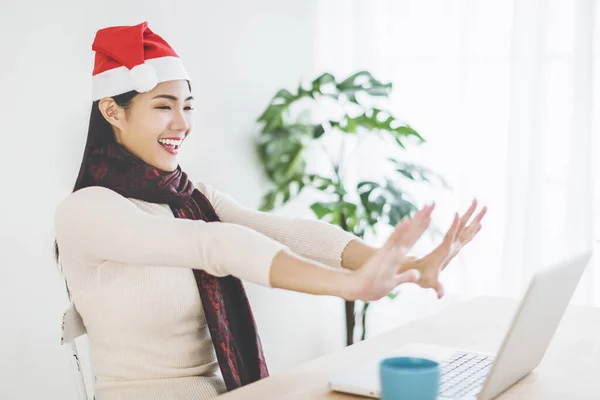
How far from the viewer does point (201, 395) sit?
175 cm

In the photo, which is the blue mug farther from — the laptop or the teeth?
the teeth

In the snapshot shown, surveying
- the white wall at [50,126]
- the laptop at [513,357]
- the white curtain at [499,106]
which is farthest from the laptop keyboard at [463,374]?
the white curtain at [499,106]

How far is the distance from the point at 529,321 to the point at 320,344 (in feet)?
8.46

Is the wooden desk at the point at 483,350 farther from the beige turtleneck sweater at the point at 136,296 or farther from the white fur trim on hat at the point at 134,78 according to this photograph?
the white fur trim on hat at the point at 134,78

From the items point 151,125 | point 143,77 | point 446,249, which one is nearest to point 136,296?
point 151,125

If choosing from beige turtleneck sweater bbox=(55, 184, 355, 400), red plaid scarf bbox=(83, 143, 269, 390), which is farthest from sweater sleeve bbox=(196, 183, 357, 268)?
red plaid scarf bbox=(83, 143, 269, 390)

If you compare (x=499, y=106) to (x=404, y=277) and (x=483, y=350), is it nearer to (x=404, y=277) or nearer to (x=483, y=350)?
(x=483, y=350)

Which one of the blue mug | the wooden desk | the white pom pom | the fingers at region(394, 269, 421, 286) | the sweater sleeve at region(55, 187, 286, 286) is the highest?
the white pom pom

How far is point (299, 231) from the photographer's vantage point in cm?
196

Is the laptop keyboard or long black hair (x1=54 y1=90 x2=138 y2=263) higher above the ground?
long black hair (x1=54 y1=90 x2=138 y2=263)

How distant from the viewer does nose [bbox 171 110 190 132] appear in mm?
1847

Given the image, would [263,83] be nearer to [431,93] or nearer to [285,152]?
[285,152]

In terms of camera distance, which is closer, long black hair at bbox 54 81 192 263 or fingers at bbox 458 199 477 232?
fingers at bbox 458 199 477 232

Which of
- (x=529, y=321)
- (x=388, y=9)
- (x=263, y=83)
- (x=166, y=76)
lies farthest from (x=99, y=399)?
(x=388, y=9)
